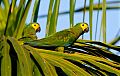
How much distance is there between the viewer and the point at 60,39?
1519 millimetres

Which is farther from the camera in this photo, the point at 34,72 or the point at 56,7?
the point at 56,7

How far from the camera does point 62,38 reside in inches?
62.6

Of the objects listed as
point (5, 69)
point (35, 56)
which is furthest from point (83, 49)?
point (5, 69)

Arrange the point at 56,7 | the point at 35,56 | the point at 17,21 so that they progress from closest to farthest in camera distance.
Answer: the point at 35,56, the point at 17,21, the point at 56,7

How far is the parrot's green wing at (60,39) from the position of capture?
1.19m

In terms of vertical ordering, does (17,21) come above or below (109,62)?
above

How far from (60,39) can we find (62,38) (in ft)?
0.23

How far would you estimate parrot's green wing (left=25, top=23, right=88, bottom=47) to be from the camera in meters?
1.19

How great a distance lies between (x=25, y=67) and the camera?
0.82 meters

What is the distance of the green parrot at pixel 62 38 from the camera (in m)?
1.20

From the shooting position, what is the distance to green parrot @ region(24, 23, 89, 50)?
3.95ft

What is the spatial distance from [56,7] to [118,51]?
0.87 ft

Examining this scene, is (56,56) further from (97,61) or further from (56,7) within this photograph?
(56,7)

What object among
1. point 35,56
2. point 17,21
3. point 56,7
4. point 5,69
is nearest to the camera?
point 5,69
